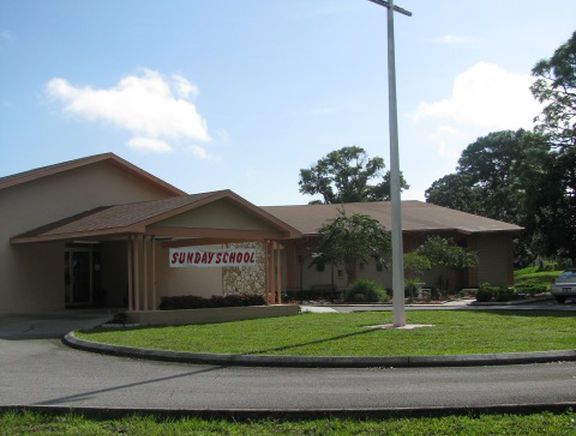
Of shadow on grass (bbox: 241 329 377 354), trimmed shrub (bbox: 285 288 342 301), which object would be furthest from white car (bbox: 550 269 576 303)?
shadow on grass (bbox: 241 329 377 354)

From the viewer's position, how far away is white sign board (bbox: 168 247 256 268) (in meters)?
21.8

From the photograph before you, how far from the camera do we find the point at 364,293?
97.7ft

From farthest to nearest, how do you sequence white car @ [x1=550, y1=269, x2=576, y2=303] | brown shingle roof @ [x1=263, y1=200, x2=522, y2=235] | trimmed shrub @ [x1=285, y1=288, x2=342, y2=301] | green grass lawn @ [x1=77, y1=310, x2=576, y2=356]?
brown shingle roof @ [x1=263, y1=200, x2=522, y2=235] → trimmed shrub @ [x1=285, y1=288, x2=342, y2=301] → white car @ [x1=550, y1=269, x2=576, y2=303] → green grass lawn @ [x1=77, y1=310, x2=576, y2=356]

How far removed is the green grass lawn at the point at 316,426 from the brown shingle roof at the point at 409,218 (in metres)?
28.0

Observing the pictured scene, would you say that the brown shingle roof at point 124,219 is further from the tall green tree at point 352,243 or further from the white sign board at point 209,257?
the tall green tree at point 352,243

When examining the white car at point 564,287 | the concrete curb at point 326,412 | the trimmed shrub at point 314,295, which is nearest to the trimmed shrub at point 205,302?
the trimmed shrub at point 314,295

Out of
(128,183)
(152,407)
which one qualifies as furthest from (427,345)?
(128,183)

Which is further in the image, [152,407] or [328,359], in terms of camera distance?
[328,359]

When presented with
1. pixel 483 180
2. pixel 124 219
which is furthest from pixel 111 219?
pixel 483 180

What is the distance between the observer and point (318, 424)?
6.91 metres

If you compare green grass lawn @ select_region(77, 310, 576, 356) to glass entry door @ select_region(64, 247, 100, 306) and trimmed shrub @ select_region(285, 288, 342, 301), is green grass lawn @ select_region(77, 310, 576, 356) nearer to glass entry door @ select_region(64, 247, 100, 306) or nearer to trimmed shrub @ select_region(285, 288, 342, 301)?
Result: glass entry door @ select_region(64, 247, 100, 306)

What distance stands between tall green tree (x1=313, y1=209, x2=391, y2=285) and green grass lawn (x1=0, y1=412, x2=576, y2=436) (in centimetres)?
2387

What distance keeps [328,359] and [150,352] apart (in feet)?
11.3

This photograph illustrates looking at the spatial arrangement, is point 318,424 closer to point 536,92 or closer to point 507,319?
point 507,319
